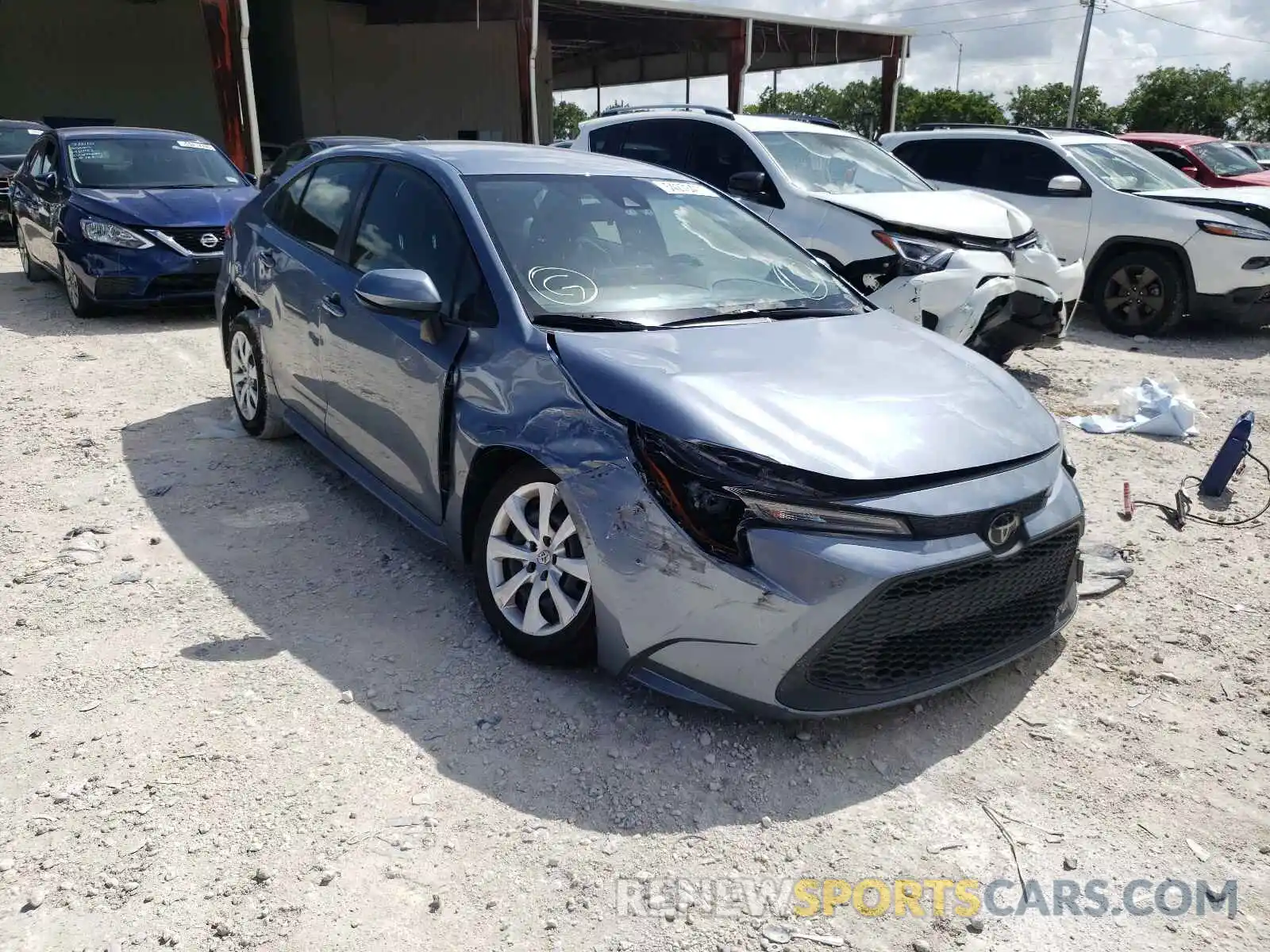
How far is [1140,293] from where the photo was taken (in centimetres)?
902

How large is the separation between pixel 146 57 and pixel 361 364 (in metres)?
21.2

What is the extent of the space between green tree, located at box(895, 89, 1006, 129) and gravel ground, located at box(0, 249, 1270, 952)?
5966cm

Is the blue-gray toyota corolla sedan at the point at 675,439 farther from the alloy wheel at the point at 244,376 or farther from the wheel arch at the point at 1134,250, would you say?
the wheel arch at the point at 1134,250

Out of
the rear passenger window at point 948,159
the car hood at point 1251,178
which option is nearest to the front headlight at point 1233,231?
the rear passenger window at point 948,159

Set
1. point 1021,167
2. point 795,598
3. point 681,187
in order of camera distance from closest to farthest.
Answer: point 795,598 < point 681,187 < point 1021,167

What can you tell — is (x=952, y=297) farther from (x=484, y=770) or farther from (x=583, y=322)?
(x=484, y=770)

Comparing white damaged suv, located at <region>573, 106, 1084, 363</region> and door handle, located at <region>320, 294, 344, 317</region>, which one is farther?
white damaged suv, located at <region>573, 106, 1084, 363</region>

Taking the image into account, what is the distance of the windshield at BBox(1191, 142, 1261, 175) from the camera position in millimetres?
12930

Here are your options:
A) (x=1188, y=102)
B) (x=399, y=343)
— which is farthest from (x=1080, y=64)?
(x=399, y=343)

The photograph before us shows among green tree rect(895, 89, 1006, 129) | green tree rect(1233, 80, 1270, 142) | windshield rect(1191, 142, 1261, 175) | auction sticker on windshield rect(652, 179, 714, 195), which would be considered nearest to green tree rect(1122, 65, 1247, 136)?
green tree rect(1233, 80, 1270, 142)

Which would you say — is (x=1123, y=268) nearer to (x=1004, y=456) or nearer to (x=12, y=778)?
(x=1004, y=456)

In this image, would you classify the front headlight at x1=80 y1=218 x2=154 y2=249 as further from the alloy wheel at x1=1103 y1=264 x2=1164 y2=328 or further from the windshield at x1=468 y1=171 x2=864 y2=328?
the alloy wheel at x1=1103 y1=264 x2=1164 y2=328

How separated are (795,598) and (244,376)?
388 centimetres

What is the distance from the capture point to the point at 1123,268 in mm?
9102
